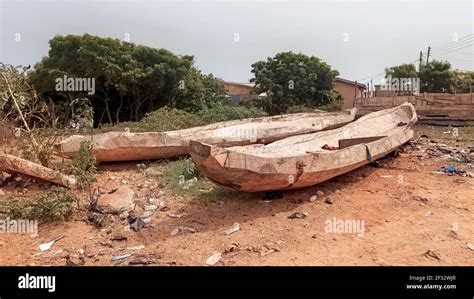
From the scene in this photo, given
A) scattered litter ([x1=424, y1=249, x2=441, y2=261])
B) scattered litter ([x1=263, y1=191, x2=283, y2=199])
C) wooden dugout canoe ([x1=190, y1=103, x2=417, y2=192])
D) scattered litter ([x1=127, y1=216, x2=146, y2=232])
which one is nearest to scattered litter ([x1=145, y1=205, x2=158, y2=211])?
scattered litter ([x1=127, y1=216, x2=146, y2=232])

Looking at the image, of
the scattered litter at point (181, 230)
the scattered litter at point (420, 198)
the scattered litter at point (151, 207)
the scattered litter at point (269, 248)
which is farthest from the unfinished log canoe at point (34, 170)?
the scattered litter at point (420, 198)

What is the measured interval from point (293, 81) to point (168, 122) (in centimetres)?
1166

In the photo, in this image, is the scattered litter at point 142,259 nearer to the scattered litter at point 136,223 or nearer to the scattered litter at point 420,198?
the scattered litter at point 136,223

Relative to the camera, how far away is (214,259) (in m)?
3.19

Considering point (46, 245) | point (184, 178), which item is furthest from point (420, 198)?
point (46, 245)

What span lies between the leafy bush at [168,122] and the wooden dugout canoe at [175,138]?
176 centimetres

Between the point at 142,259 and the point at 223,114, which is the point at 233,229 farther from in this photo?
the point at 223,114

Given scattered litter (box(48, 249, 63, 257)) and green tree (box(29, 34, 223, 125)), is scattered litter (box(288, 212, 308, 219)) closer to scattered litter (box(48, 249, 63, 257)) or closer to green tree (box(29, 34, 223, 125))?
scattered litter (box(48, 249, 63, 257))

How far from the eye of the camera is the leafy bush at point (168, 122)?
8438 mm

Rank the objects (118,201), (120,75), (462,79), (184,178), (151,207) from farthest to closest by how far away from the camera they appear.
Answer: (462,79)
(120,75)
(184,178)
(118,201)
(151,207)

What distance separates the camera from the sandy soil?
324 centimetres

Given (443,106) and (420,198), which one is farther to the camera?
(443,106)

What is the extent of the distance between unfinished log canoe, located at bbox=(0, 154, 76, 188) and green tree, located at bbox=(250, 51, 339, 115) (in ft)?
48.9
